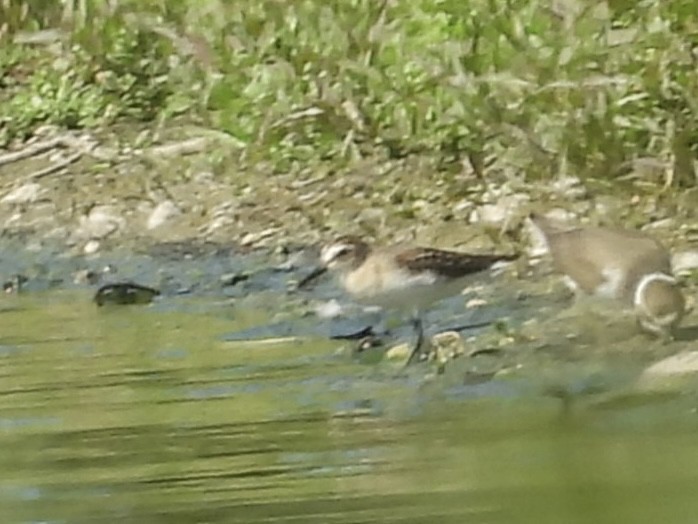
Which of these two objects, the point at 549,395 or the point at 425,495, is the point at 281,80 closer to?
the point at 549,395

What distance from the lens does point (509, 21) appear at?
1.26 meters

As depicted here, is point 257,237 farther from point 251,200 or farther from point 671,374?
point 671,374

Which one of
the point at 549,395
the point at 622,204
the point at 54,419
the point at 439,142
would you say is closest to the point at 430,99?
the point at 439,142

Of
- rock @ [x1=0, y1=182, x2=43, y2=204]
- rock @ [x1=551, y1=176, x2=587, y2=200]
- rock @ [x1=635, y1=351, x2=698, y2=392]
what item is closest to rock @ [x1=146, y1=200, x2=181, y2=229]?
rock @ [x1=0, y1=182, x2=43, y2=204]

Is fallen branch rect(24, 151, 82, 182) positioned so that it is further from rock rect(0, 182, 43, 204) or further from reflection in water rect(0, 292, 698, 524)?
reflection in water rect(0, 292, 698, 524)

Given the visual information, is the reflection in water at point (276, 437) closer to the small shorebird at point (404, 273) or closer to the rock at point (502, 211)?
the small shorebird at point (404, 273)

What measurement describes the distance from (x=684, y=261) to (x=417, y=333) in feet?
→ 0.69

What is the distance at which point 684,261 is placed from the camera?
1.17 metres

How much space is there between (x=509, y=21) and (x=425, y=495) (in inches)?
19.1

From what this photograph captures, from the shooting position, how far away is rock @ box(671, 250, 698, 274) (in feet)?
3.81

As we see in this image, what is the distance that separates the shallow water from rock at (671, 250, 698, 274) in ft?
0.45

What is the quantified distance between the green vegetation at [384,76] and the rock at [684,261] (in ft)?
0.22

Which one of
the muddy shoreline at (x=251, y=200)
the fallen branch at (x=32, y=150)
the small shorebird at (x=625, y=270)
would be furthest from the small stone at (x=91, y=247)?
the small shorebird at (x=625, y=270)

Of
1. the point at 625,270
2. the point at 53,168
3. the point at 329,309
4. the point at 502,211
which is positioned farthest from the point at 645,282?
the point at 53,168
